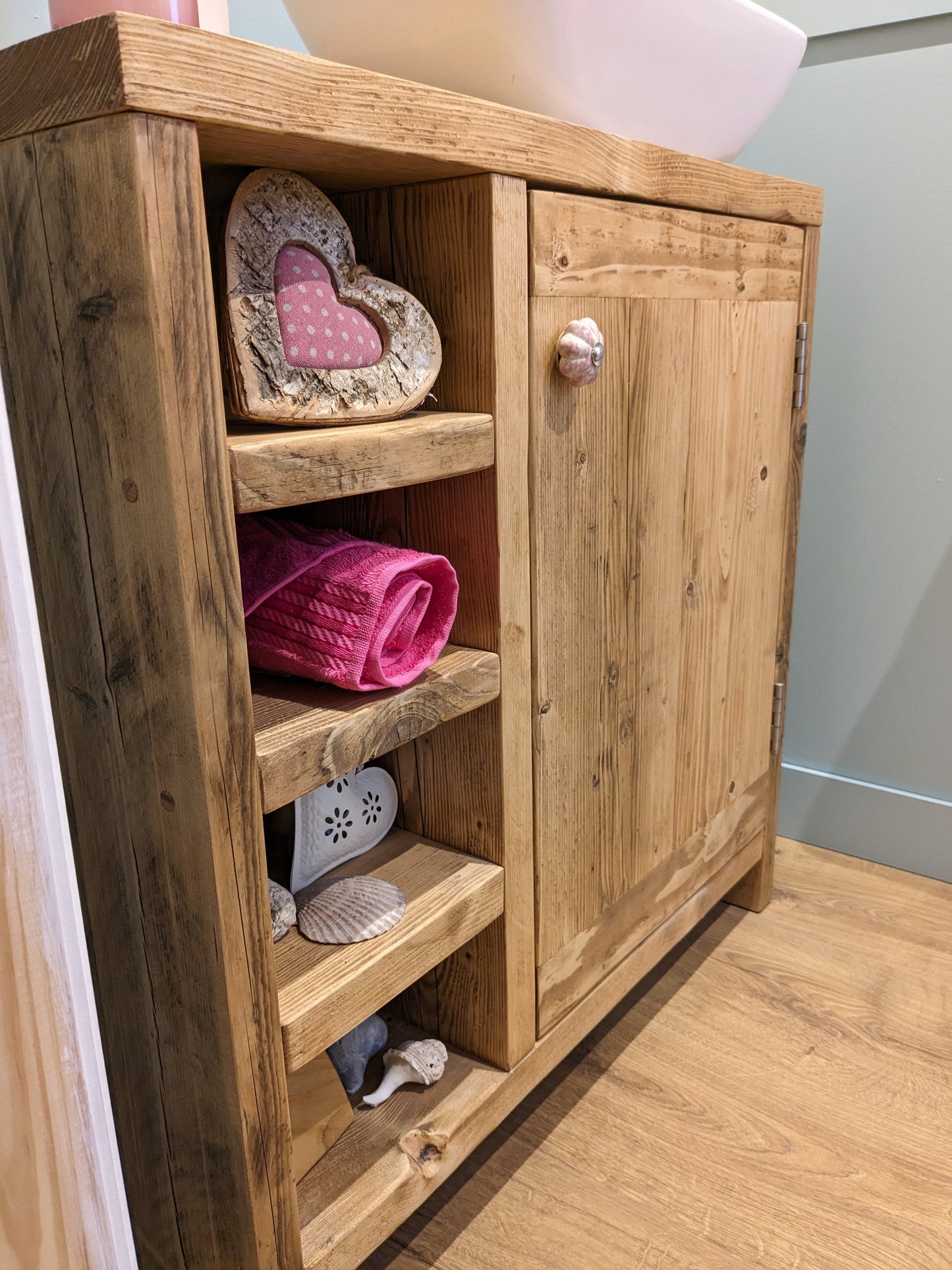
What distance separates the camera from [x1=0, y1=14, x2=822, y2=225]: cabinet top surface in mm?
500

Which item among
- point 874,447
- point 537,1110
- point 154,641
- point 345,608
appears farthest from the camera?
point 874,447

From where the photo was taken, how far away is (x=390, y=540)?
878 millimetres

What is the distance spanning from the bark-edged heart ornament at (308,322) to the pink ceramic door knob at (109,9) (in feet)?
0.36

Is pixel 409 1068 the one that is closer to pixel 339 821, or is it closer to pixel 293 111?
pixel 339 821

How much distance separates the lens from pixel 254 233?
25.3 inches

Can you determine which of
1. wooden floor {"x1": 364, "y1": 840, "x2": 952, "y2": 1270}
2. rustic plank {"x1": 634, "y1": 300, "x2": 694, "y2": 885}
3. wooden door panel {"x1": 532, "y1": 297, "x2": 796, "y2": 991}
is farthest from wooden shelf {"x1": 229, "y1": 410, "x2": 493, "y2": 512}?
wooden floor {"x1": 364, "y1": 840, "x2": 952, "y2": 1270}

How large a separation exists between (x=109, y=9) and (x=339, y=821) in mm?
616

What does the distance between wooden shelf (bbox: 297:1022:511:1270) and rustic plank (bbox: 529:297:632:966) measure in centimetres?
14

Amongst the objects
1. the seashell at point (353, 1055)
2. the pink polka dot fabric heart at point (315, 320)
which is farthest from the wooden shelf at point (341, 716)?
the seashell at point (353, 1055)

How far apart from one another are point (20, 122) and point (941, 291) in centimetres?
A: 120

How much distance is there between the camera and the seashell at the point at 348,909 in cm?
77

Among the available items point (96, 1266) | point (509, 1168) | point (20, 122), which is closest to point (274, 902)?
point (96, 1266)

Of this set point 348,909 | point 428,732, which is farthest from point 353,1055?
point 428,732

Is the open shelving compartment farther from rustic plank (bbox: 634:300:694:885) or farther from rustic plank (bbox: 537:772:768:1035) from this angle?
rustic plank (bbox: 634:300:694:885)
